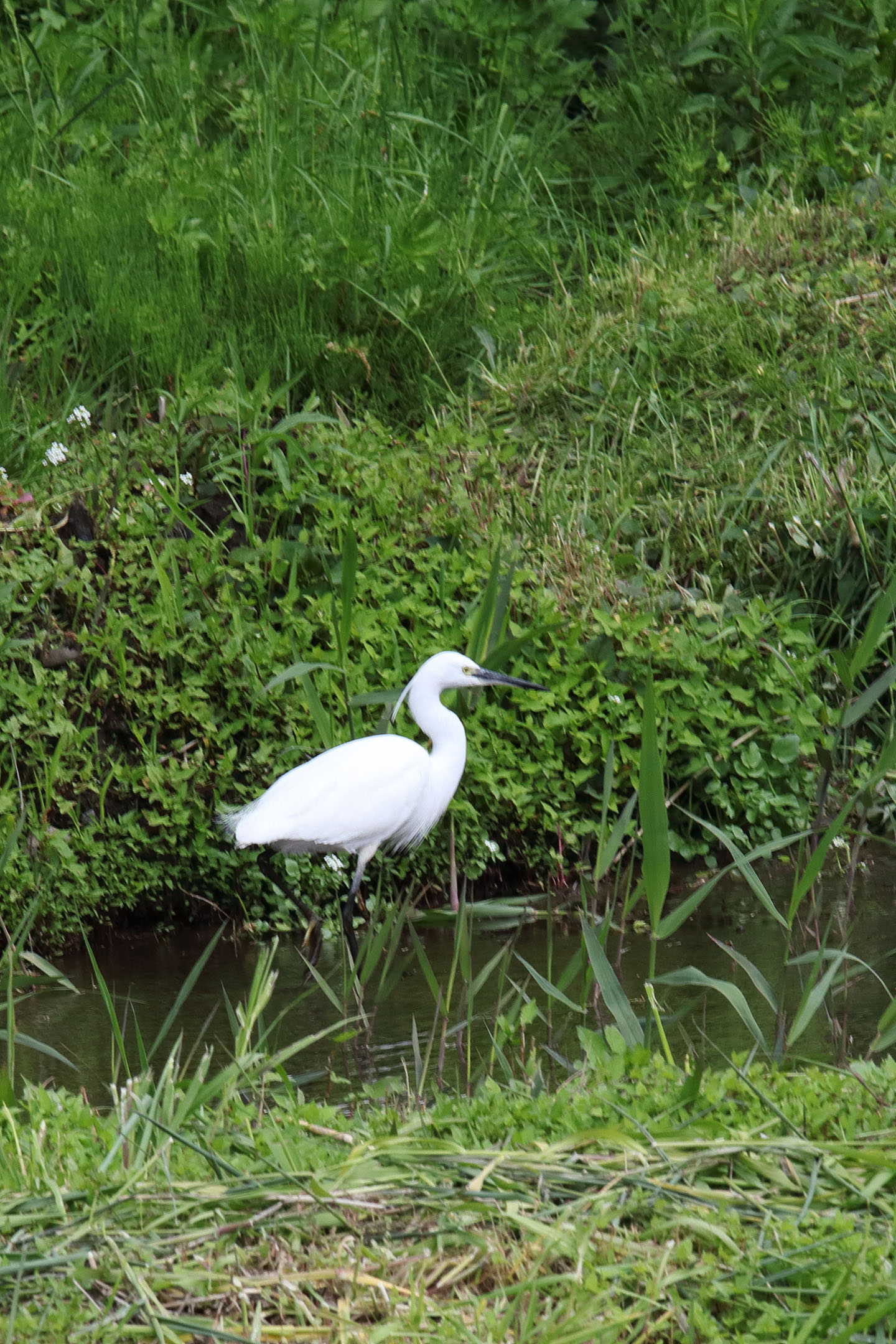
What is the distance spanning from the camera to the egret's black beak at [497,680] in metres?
4.29

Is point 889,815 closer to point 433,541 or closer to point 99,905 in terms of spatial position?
point 433,541

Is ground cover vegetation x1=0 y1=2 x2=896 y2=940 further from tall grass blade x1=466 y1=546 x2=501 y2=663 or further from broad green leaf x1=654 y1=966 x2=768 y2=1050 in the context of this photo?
broad green leaf x1=654 y1=966 x2=768 y2=1050

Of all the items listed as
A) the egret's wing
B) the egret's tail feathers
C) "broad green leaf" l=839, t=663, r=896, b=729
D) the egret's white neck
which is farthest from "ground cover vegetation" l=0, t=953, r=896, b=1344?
the egret's white neck

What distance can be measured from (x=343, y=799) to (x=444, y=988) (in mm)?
665

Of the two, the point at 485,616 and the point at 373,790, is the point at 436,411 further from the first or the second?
the point at 485,616

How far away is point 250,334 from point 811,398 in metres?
2.35

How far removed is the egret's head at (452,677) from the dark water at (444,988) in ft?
2.42

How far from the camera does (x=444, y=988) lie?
3766mm

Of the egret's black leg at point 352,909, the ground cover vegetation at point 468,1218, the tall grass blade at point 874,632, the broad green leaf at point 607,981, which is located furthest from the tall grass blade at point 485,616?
the ground cover vegetation at point 468,1218

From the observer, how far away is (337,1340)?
1.73 meters

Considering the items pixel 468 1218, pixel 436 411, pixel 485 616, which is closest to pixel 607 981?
pixel 468 1218

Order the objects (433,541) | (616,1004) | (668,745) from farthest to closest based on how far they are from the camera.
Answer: (433,541) → (668,745) → (616,1004)

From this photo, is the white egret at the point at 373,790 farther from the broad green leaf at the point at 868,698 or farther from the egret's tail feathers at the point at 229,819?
the broad green leaf at the point at 868,698

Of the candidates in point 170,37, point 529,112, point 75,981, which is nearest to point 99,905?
point 75,981
